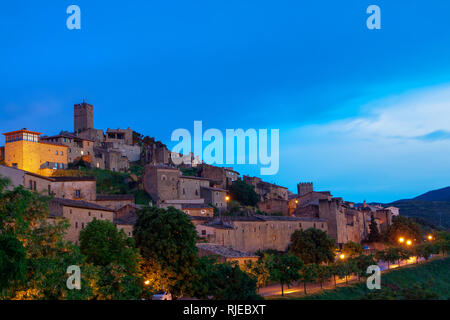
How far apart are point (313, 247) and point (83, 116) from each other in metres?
63.2

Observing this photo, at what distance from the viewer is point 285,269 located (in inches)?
1826

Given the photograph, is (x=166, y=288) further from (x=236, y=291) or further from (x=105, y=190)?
(x=105, y=190)

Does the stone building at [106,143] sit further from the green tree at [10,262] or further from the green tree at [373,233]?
the green tree at [10,262]

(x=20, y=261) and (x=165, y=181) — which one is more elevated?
(x=165, y=181)

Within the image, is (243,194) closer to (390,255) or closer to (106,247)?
(390,255)

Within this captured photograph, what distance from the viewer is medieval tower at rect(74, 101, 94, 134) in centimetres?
10125

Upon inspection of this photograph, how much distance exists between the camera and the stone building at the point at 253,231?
53.2 m

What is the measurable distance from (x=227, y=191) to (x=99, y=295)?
54.1m

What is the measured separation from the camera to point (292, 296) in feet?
142

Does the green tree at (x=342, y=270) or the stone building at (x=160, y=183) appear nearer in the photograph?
the green tree at (x=342, y=270)

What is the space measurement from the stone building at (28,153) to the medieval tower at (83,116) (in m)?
29.1

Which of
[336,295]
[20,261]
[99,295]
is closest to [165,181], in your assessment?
[336,295]

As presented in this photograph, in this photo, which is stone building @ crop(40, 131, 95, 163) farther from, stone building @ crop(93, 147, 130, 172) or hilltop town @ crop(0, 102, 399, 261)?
stone building @ crop(93, 147, 130, 172)

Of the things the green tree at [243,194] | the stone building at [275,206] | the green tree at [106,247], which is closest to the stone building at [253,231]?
the stone building at [275,206]
